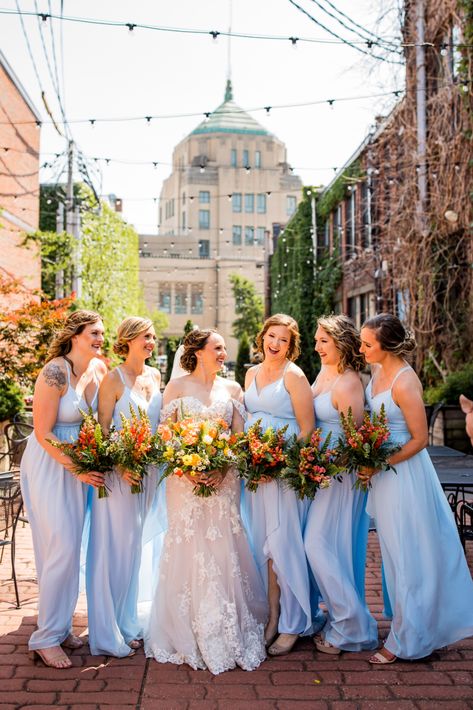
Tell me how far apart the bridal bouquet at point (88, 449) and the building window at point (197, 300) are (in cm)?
7130

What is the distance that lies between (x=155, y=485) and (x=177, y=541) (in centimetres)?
53

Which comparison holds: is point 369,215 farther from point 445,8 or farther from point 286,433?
point 286,433

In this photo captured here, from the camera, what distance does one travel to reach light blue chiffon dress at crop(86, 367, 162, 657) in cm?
439

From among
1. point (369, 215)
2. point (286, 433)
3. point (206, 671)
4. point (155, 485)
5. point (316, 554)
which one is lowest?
point (206, 671)

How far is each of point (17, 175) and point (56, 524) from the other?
17659 millimetres

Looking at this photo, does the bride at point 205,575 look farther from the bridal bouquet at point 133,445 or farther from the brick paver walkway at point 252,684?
the bridal bouquet at point 133,445

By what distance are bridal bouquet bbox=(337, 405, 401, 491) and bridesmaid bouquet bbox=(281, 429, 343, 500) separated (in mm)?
78

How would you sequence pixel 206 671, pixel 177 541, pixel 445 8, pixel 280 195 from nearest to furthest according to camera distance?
pixel 206 671
pixel 177 541
pixel 445 8
pixel 280 195

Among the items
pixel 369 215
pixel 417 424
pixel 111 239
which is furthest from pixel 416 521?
pixel 111 239

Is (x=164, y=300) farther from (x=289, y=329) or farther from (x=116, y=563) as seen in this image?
(x=116, y=563)

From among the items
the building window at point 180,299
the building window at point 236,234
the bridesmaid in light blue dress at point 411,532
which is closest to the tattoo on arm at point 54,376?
the bridesmaid in light blue dress at point 411,532

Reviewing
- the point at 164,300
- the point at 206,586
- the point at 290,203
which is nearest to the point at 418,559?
the point at 206,586

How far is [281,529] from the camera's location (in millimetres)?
4602

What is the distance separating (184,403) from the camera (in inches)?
182
